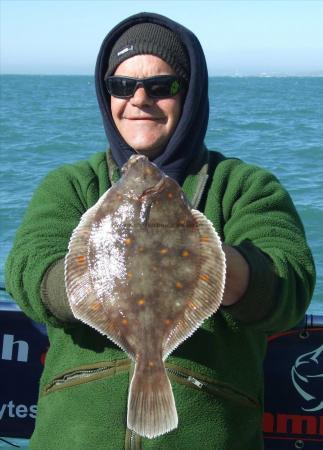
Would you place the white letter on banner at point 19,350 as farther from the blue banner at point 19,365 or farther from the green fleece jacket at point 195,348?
the green fleece jacket at point 195,348

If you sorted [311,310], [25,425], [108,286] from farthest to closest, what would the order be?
[311,310]
[25,425]
[108,286]

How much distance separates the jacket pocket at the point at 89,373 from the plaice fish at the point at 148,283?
41cm

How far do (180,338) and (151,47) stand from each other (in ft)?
3.98

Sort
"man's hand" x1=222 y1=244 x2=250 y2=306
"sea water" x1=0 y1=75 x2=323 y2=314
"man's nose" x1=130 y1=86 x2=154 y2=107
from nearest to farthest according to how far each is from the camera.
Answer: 1. "man's hand" x1=222 y1=244 x2=250 y2=306
2. "man's nose" x1=130 y1=86 x2=154 y2=107
3. "sea water" x1=0 y1=75 x2=323 y2=314

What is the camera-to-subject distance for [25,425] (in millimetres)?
3980

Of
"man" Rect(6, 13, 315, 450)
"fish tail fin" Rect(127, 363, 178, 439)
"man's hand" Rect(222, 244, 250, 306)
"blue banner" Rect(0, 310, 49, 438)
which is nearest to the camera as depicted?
"fish tail fin" Rect(127, 363, 178, 439)

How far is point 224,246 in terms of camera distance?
8.05ft

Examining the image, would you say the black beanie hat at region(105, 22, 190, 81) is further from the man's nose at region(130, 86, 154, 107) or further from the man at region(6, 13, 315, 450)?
the man's nose at region(130, 86, 154, 107)

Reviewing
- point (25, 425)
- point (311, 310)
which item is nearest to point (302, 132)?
point (311, 310)

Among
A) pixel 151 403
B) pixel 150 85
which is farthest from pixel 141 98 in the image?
pixel 151 403

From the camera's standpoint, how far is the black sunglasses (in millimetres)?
2877

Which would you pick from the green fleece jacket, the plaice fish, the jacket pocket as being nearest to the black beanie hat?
the green fleece jacket

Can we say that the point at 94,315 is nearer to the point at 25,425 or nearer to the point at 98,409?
the point at 98,409

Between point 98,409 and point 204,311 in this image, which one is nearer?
point 204,311
